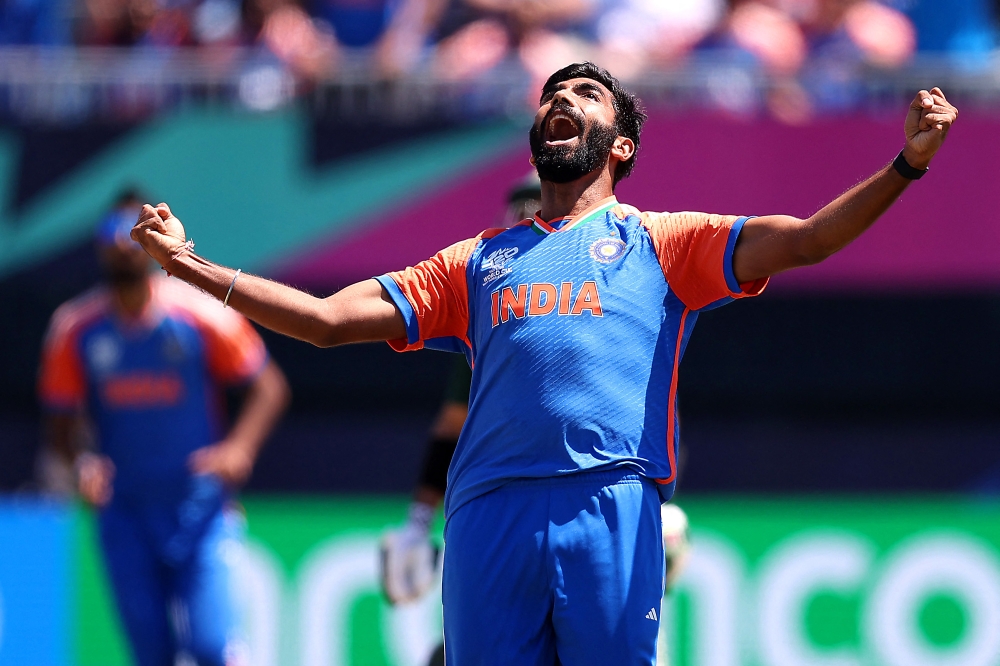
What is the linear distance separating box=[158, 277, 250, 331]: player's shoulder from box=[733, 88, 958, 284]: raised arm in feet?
13.3

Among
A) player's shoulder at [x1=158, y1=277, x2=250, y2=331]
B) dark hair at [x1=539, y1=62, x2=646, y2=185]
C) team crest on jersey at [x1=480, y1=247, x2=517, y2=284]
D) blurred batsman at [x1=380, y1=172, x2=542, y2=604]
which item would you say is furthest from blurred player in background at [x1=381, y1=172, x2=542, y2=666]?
player's shoulder at [x1=158, y1=277, x2=250, y2=331]

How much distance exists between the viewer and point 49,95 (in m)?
8.91

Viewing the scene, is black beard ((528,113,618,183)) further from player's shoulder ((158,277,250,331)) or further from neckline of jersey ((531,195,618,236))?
player's shoulder ((158,277,250,331))

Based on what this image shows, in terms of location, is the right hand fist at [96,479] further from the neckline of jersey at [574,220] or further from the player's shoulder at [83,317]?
the neckline of jersey at [574,220]

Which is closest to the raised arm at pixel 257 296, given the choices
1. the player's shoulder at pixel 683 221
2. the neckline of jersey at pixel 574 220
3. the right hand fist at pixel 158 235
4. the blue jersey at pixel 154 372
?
the right hand fist at pixel 158 235

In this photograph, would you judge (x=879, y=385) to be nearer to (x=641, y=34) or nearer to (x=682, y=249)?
(x=641, y=34)

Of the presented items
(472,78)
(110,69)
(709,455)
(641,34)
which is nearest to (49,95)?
(110,69)

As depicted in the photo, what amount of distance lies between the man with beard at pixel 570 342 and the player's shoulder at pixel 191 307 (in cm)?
338

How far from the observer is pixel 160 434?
267 inches

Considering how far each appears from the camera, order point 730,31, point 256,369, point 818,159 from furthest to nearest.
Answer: point 730,31, point 818,159, point 256,369

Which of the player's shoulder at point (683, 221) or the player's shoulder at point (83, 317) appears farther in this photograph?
the player's shoulder at point (83, 317)

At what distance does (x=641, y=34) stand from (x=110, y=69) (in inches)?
149

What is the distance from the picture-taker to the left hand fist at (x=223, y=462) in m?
6.79

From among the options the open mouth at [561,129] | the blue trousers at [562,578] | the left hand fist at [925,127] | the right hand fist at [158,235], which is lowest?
the blue trousers at [562,578]
